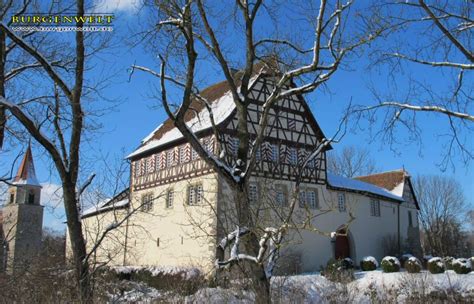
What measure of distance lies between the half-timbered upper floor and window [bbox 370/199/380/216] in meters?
5.82

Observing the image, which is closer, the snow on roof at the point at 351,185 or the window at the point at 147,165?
the window at the point at 147,165

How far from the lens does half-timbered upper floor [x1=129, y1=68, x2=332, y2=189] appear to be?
74.1 ft

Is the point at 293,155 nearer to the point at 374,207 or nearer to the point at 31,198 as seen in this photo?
the point at 374,207

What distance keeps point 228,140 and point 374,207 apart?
13153mm

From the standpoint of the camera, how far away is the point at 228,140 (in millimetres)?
22344

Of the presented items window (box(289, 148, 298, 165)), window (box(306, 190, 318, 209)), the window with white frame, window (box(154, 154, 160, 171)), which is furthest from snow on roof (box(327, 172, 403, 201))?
the window with white frame

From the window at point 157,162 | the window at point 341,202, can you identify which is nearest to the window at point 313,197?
the window at point 341,202

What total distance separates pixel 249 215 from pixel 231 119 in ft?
50.5

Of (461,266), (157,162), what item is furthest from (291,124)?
(461,266)

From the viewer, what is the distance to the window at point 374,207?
30.7 metres

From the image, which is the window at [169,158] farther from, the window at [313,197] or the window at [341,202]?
the window at [341,202]

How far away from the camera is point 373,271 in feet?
76.9

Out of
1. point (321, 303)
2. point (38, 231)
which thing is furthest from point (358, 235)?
point (38, 231)

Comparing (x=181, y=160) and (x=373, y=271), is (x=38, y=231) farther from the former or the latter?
(x=373, y=271)
